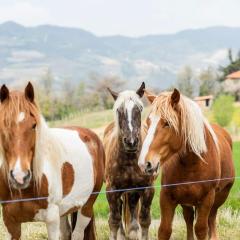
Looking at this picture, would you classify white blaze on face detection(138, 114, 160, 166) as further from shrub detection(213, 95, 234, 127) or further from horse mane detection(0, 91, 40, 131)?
shrub detection(213, 95, 234, 127)

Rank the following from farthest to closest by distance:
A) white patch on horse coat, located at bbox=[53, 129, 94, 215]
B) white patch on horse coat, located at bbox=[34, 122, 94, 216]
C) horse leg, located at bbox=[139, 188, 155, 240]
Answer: horse leg, located at bbox=[139, 188, 155, 240]
white patch on horse coat, located at bbox=[53, 129, 94, 215]
white patch on horse coat, located at bbox=[34, 122, 94, 216]

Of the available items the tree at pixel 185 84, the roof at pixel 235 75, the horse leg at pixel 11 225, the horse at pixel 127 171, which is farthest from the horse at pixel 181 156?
the tree at pixel 185 84

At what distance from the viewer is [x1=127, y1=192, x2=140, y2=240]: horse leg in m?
7.24

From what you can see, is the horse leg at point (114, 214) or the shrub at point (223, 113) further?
the shrub at point (223, 113)

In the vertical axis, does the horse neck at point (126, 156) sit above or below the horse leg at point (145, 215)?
above

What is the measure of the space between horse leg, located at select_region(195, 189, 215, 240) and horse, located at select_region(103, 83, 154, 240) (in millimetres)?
1002

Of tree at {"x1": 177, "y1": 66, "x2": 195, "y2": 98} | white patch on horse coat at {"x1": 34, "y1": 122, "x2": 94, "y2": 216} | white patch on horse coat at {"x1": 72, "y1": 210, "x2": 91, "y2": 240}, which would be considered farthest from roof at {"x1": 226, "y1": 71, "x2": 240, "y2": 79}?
white patch on horse coat at {"x1": 34, "y1": 122, "x2": 94, "y2": 216}

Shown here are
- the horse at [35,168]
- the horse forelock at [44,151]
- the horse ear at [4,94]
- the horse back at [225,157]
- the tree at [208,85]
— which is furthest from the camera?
the tree at [208,85]

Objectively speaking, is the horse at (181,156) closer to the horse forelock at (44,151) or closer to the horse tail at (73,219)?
the horse forelock at (44,151)

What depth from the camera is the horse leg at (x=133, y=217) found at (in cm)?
724

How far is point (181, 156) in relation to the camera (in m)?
6.06

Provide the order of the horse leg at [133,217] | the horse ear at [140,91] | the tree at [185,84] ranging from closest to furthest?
1. the horse ear at [140,91]
2. the horse leg at [133,217]
3. the tree at [185,84]

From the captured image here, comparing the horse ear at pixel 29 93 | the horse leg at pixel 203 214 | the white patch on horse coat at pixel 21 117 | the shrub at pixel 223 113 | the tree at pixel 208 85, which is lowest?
the shrub at pixel 223 113

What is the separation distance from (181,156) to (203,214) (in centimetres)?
68
